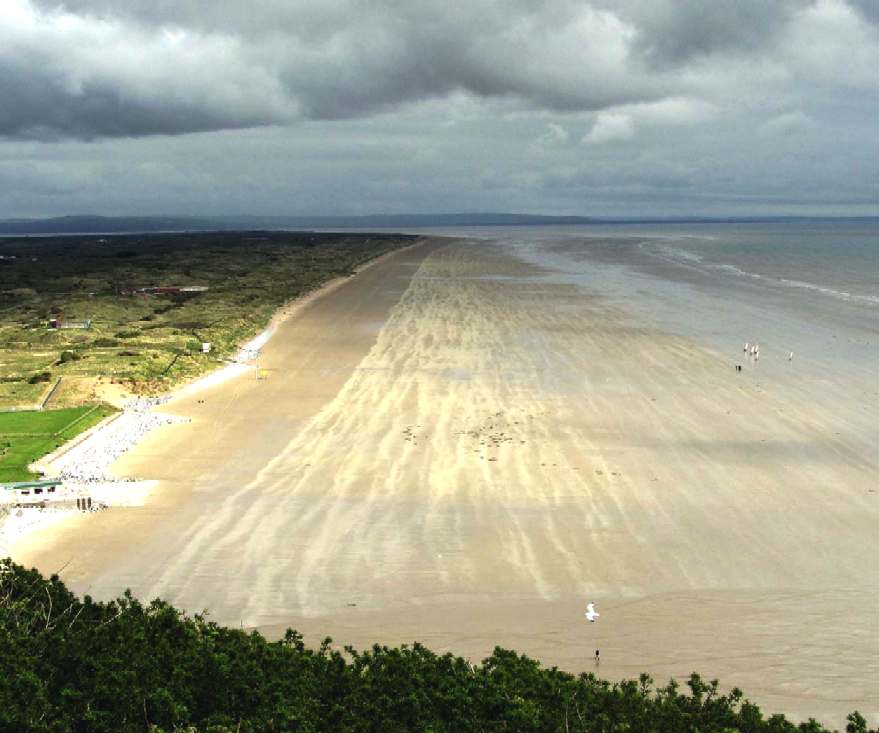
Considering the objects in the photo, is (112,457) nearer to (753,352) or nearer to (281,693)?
(281,693)

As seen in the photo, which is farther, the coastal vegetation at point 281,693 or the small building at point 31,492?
the small building at point 31,492

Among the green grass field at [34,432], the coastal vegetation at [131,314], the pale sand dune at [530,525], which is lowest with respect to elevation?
the pale sand dune at [530,525]

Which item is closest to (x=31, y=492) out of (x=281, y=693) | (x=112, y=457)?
(x=112, y=457)

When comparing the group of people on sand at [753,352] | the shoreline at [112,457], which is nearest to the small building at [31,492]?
the shoreline at [112,457]

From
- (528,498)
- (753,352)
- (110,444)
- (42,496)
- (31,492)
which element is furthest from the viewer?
(753,352)

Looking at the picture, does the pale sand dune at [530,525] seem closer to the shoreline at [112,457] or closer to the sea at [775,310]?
the shoreline at [112,457]

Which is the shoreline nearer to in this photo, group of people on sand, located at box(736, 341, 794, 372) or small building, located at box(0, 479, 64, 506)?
small building, located at box(0, 479, 64, 506)
